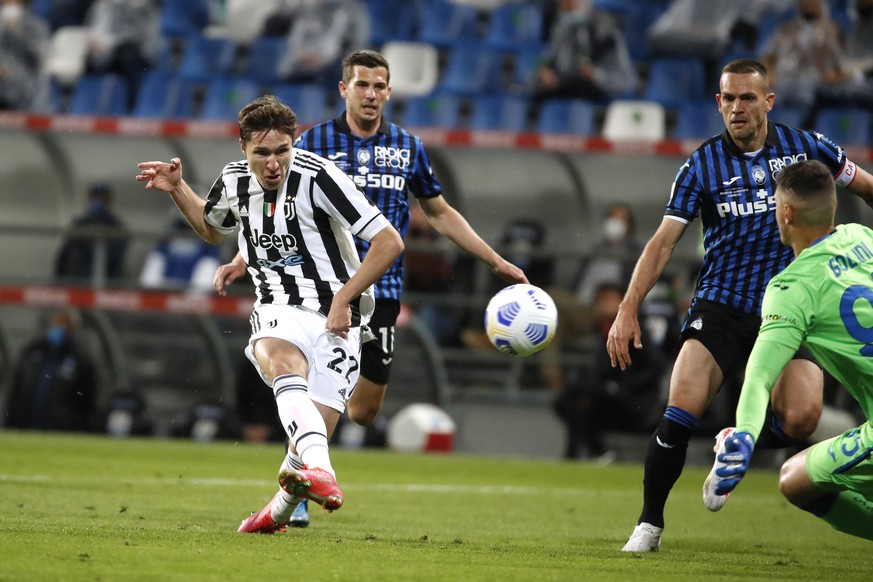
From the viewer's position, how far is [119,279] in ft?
45.8

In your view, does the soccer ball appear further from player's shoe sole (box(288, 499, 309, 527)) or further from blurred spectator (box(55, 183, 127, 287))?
blurred spectator (box(55, 183, 127, 287))

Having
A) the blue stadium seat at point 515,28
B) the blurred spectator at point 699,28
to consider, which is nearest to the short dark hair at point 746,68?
the blurred spectator at point 699,28

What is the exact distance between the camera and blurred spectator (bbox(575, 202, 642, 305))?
13.0m

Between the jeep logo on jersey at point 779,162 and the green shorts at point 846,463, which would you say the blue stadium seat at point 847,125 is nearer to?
the jeep logo on jersey at point 779,162

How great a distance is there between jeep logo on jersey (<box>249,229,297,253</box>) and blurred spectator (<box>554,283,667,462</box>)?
6677mm

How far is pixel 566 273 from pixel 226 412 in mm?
3646

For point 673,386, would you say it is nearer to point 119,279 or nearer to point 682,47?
point 119,279

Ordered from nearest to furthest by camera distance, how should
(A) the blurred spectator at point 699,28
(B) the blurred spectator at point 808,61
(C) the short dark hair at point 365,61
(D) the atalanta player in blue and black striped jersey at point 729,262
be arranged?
1. (D) the atalanta player in blue and black striped jersey at point 729,262
2. (C) the short dark hair at point 365,61
3. (B) the blurred spectator at point 808,61
4. (A) the blurred spectator at point 699,28

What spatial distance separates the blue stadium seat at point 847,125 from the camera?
13992 millimetres

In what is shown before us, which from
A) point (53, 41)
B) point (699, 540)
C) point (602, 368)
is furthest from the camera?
point (53, 41)

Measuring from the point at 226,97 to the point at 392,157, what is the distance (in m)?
9.36

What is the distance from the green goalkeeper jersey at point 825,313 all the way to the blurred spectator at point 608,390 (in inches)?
289

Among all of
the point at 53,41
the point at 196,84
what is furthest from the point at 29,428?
the point at 53,41

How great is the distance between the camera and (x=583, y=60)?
15.0m
